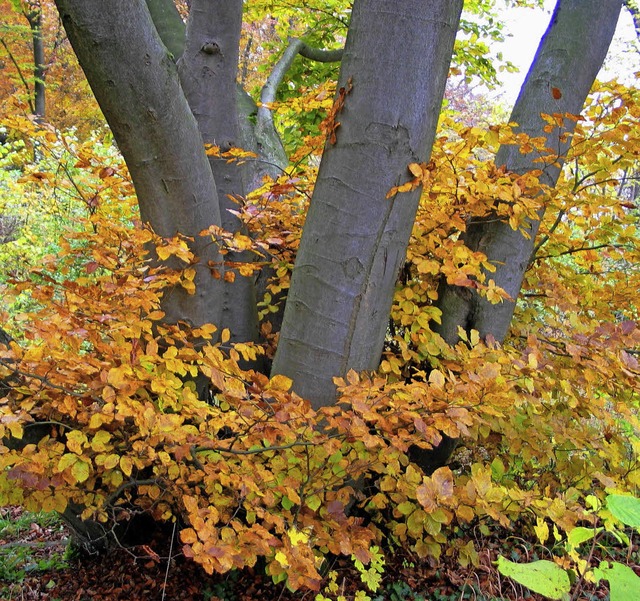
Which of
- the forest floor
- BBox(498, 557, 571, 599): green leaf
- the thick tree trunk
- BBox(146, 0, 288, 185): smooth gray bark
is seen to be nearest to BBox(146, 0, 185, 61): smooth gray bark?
BBox(146, 0, 288, 185): smooth gray bark

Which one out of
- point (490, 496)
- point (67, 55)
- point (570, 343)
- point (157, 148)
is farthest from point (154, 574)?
point (67, 55)

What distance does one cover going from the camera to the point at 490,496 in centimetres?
156

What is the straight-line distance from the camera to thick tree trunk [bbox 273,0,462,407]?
1.68 metres

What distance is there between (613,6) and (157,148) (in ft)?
6.30

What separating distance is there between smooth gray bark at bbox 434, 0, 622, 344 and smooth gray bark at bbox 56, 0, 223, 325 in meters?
1.10

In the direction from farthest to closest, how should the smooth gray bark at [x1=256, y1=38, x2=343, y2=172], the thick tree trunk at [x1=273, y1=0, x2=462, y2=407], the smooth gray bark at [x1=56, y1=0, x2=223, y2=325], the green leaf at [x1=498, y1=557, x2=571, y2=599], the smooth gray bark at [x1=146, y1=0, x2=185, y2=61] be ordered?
the smooth gray bark at [x1=256, y1=38, x2=343, y2=172], the smooth gray bark at [x1=146, y1=0, x2=185, y2=61], the thick tree trunk at [x1=273, y1=0, x2=462, y2=407], the smooth gray bark at [x1=56, y1=0, x2=223, y2=325], the green leaf at [x1=498, y1=557, x2=571, y2=599]

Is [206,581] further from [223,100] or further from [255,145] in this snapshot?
[255,145]

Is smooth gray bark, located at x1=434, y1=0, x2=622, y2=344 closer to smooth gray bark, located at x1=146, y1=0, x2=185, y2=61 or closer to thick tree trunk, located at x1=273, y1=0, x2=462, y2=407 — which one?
thick tree trunk, located at x1=273, y1=0, x2=462, y2=407

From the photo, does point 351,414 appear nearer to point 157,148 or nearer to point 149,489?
point 149,489

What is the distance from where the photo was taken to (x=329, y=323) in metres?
1.87

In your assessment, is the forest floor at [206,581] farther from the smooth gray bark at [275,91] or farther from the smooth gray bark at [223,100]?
the smooth gray bark at [275,91]

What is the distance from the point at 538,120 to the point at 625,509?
1934 mm

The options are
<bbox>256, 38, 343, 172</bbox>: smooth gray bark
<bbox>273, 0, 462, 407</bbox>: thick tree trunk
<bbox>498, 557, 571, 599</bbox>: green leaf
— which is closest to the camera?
<bbox>498, 557, 571, 599</bbox>: green leaf

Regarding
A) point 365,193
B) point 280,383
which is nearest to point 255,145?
point 365,193
